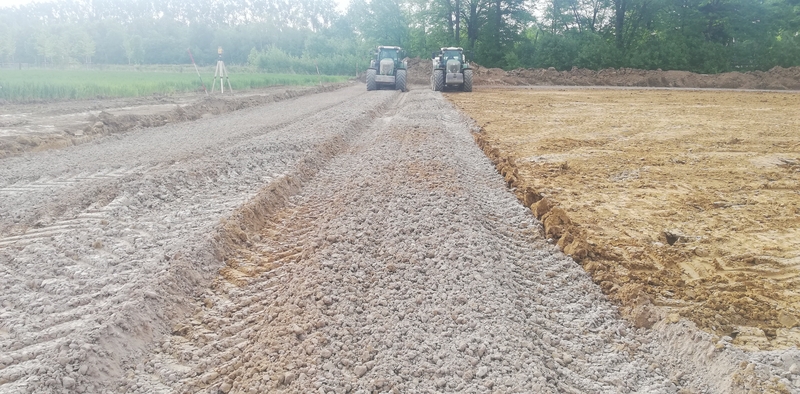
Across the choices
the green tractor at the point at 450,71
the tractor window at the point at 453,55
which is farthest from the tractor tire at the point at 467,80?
the tractor window at the point at 453,55

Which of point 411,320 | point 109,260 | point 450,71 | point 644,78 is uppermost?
point 644,78

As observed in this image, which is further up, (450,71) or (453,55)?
(453,55)

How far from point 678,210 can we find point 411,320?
429cm

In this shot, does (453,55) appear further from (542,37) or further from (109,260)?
(109,260)

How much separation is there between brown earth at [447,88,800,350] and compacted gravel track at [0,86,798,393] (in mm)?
371

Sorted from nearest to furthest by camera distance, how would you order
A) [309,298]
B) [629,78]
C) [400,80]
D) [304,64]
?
[309,298] < [400,80] < [629,78] < [304,64]

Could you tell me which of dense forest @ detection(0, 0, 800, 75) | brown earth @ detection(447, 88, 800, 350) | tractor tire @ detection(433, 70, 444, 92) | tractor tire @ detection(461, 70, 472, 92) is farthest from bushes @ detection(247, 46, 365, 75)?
brown earth @ detection(447, 88, 800, 350)

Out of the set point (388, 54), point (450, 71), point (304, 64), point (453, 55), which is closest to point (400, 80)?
point (388, 54)

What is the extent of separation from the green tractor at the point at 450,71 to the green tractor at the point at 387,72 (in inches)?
74.3

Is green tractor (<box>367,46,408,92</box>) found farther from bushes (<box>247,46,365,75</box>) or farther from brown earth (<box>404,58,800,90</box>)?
bushes (<box>247,46,365,75</box>)

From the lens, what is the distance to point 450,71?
2464 cm

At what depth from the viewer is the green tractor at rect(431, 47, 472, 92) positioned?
24.5 meters

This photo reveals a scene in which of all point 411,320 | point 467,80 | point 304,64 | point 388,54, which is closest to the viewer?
point 411,320

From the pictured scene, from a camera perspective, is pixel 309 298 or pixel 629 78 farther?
pixel 629 78
